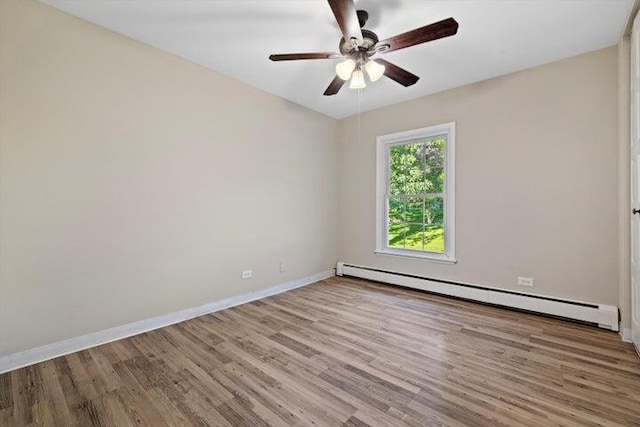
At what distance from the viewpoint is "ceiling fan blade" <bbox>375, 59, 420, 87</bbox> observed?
7.75ft

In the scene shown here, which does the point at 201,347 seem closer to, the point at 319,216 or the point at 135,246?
the point at 135,246

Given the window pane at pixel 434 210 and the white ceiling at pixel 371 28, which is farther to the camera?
the window pane at pixel 434 210

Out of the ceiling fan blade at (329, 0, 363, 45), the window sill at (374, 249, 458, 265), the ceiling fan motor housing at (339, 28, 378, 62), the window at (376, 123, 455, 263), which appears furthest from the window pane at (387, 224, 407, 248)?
the ceiling fan blade at (329, 0, 363, 45)

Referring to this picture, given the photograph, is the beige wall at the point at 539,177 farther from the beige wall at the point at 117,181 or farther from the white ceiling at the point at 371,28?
the beige wall at the point at 117,181

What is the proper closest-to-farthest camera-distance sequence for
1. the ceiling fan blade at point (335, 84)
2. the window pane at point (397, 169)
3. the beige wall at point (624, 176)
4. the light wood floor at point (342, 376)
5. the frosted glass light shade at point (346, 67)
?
the light wood floor at point (342, 376)
the frosted glass light shade at point (346, 67)
the beige wall at point (624, 176)
the ceiling fan blade at point (335, 84)
the window pane at point (397, 169)

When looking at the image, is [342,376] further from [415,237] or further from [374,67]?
[415,237]

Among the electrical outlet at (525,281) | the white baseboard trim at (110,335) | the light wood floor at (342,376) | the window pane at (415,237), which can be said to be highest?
the window pane at (415,237)

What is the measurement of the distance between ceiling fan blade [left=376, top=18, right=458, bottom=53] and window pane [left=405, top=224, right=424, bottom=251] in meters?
2.59

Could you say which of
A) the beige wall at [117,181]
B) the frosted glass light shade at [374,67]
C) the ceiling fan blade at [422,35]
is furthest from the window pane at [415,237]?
the ceiling fan blade at [422,35]

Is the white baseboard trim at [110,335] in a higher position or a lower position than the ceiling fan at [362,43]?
lower

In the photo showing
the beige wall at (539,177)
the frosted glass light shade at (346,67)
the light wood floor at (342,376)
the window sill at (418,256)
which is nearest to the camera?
the light wood floor at (342,376)

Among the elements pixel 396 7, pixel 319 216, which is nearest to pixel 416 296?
pixel 319 216

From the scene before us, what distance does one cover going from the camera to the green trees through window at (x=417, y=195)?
3.85 metres

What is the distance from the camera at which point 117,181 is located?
2523mm
